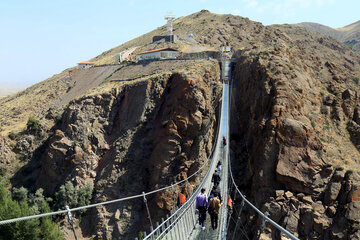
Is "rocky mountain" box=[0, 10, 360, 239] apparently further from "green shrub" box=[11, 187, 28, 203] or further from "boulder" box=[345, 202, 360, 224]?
"green shrub" box=[11, 187, 28, 203]

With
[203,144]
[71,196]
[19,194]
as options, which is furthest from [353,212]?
[19,194]

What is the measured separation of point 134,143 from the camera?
26.6 meters

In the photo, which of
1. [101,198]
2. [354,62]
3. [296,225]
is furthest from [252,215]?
[354,62]

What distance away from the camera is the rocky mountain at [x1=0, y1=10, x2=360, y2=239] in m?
17.9

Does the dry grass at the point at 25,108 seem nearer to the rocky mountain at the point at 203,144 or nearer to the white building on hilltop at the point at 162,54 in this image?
the rocky mountain at the point at 203,144

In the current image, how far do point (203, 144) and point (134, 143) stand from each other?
720 cm

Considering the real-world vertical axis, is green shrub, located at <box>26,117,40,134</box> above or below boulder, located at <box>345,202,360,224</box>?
above

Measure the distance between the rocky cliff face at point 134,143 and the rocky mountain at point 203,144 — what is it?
4.1 inches

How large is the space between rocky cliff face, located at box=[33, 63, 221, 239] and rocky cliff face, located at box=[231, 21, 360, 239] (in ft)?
14.5

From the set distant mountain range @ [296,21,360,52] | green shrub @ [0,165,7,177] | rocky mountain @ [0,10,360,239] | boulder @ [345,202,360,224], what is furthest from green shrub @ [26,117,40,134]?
distant mountain range @ [296,21,360,52]

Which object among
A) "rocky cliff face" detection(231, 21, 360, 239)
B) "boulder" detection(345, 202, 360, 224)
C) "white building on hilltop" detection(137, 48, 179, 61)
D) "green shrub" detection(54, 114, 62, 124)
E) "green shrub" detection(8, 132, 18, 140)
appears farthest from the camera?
"white building on hilltop" detection(137, 48, 179, 61)

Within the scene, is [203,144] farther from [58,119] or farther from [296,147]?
[58,119]

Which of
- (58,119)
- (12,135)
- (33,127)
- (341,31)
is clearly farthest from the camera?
(341,31)

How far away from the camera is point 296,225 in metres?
16.7
